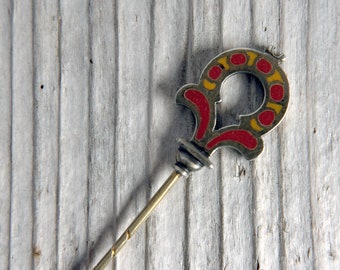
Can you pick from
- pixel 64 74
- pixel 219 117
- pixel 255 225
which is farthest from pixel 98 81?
pixel 255 225

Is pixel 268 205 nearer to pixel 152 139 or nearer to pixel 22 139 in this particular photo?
pixel 152 139

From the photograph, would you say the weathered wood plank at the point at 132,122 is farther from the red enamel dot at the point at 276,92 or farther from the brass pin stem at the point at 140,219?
the red enamel dot at the point at 276,92

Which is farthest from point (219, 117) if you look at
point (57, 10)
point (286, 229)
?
point (57, 10)

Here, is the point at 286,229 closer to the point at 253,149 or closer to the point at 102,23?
the point at 253,149

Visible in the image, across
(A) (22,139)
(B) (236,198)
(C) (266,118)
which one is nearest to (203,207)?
(B) (236,198)

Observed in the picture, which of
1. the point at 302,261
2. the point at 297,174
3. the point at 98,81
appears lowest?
the point at 302,261

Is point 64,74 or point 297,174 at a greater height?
point 64,74
